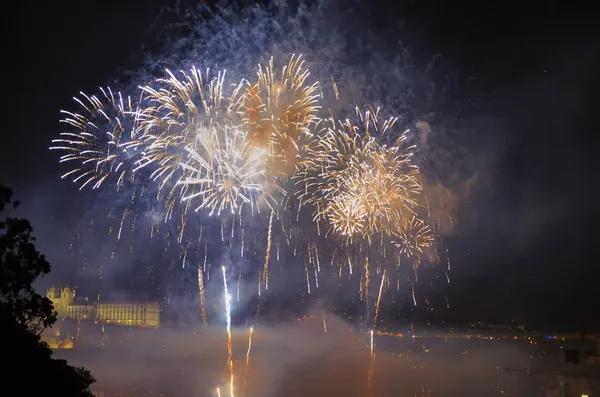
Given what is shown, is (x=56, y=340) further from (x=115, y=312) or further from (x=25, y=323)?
(x=25, y=323)

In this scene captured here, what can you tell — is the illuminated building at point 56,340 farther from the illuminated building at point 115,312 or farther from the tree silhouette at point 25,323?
the tree silhouette at point 25,323

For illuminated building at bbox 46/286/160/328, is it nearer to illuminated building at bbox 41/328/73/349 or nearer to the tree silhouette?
illuminated building at bbox 41/328/73/349

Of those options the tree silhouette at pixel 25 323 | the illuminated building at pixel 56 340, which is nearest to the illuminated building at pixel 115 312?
the illuminated building at pixel 56 340

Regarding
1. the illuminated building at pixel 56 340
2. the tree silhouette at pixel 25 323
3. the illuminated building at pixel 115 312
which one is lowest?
the illuminated building at pixel 56 340

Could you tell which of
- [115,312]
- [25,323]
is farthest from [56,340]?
[25,323]

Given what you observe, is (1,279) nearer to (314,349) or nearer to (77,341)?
(77,341)

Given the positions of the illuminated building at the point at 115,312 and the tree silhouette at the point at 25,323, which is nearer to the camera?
the tree silhouette at the point at 25,323
